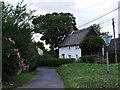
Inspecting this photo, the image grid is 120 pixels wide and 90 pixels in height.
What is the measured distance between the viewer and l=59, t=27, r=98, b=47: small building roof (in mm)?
47344

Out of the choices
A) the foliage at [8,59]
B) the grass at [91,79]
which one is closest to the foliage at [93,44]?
the grass at [91,79]

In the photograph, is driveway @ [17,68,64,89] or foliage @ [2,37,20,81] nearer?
foliage @ [2,37,20,81]

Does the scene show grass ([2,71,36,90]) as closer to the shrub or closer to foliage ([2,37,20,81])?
foliage ([2,37,20,81])

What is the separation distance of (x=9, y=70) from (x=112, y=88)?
6.11 m

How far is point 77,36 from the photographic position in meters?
49.8

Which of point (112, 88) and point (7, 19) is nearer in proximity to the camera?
point (112, 88)

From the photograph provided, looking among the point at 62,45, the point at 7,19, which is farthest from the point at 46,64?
the point at 7,19

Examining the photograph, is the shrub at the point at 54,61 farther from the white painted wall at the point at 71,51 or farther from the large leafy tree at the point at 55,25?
the large leafy tree at the point at 55,25

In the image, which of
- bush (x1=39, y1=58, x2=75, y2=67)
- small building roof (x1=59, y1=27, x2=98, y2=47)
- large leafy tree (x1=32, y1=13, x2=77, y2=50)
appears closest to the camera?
bush (x1=39, y1=58, x2=75, y2=67)

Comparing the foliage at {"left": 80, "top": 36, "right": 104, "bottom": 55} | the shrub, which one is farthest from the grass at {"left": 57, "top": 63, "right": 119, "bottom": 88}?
the shrub

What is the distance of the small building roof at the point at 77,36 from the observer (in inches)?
1864

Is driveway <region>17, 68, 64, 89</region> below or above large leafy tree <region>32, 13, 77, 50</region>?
below

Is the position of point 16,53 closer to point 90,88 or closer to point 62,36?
point 90,88

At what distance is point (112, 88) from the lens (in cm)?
1001
